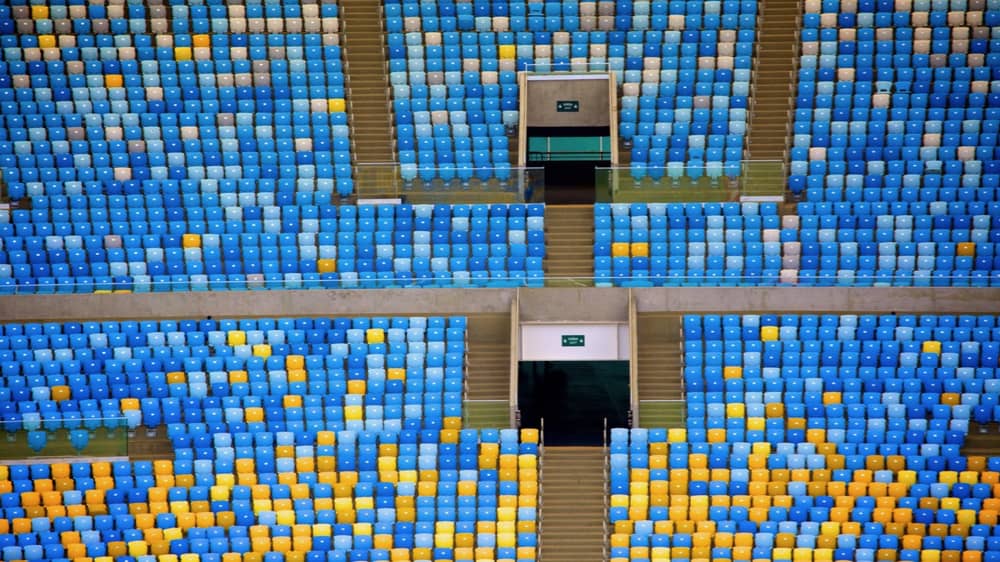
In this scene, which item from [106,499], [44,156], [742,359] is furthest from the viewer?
[44,156]

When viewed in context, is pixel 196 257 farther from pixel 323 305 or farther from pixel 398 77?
pixel 398 77

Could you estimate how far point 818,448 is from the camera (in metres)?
30.0

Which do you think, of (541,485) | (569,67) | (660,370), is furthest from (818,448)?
(569,67)

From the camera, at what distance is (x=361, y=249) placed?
3347cm

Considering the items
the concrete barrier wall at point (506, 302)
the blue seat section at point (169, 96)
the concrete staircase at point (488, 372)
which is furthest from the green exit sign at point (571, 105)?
the concrete staircase at point (488, 372)

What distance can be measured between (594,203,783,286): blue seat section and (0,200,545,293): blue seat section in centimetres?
134

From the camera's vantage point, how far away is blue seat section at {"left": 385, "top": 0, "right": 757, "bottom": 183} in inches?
1393

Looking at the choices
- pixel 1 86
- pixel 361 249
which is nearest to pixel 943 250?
pixel 361 249

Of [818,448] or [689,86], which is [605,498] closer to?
[818,448]

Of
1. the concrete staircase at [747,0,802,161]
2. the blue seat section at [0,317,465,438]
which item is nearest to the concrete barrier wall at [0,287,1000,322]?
the blue seat section at [0,317,465,438]

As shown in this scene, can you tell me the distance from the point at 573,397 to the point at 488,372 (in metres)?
1.87

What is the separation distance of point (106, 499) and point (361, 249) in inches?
268

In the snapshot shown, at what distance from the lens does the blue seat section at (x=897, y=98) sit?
34344mm

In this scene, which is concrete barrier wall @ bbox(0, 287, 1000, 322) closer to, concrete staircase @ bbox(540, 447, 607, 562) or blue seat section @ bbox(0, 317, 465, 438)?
blue seat section @ bbox(0, 317, 465, 438)
